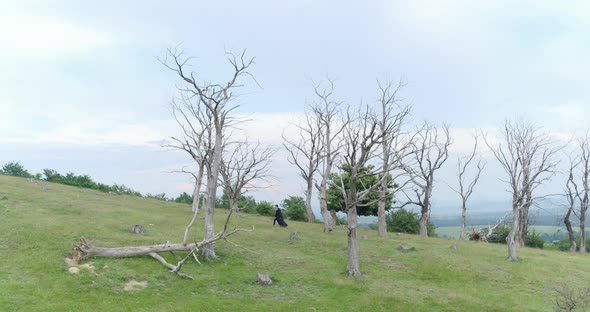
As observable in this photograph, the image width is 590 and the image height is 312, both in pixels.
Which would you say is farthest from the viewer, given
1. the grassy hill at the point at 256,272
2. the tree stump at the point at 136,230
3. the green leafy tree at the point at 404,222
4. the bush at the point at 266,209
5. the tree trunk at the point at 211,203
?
the bush at the point at 266,209

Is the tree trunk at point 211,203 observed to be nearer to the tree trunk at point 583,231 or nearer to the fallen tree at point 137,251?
the fallen tree at point 137,251

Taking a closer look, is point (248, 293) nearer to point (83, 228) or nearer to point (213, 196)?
point (213, 196)

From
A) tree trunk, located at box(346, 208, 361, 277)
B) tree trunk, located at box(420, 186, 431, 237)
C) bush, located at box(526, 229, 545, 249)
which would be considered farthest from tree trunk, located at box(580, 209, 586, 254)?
tree trunk, located at box(346, 208, 361, 277)

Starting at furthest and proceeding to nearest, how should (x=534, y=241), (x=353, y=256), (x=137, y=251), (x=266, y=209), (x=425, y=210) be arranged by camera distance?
(x=266, y=209) < (x=534, y=241) < (x=425, y=210) < (x=353, y=256) < (x=137, y=251)

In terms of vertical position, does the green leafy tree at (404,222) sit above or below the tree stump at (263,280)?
above

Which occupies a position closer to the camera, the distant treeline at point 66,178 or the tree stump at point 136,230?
the tree stump at point 136,230

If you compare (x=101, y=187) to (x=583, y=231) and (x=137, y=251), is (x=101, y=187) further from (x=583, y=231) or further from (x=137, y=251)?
(x=583, y=231)

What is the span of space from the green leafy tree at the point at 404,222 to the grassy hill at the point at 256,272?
1060 inches

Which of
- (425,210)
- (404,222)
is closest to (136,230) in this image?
(425,210)

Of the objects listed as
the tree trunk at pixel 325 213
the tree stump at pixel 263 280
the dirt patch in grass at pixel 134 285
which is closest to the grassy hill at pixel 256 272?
the dirt patch in grass at pixel 134 285

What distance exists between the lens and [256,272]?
21484 mm

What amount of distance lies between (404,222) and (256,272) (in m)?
41.2

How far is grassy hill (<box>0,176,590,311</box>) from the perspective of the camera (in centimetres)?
1675

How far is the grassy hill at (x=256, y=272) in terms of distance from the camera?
16.8 meters
